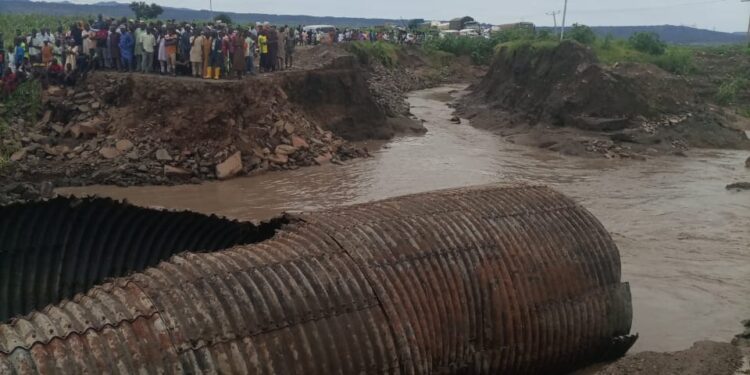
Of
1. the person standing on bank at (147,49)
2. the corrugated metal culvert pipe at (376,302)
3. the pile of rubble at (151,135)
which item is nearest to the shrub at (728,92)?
the pile of rubble at (151,135)

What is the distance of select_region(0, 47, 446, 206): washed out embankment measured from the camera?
18.2 m

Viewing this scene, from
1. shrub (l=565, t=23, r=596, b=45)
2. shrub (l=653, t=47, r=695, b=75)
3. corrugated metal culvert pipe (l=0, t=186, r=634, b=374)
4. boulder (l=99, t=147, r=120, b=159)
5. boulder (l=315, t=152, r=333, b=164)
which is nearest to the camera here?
corrugated metal culvert pipe (l=0, t=186, r=634, b=374)

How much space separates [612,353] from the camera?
7559 millimetres

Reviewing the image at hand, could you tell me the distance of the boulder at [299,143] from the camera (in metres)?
21.3

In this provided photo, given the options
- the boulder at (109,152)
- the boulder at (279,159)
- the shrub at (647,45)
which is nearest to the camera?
the boulder at (109,152)

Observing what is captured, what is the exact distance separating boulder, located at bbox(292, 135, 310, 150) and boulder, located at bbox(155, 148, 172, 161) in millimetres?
4008

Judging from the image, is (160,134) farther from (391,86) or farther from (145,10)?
(145,10)

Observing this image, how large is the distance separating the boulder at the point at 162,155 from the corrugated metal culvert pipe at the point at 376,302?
42.0ft

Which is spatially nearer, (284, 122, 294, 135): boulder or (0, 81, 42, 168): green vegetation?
(0, 81, 42, 168): green vegetation

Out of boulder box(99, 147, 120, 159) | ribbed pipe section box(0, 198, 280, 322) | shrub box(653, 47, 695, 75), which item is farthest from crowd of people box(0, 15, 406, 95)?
shrub box(653, 47, 695, 75)

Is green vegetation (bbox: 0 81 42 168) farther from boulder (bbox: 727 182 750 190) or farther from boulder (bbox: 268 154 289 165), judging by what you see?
boulder (bbox: 727 182 750 190)

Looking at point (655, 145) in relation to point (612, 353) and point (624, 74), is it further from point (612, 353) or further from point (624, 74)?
point (612, 353)

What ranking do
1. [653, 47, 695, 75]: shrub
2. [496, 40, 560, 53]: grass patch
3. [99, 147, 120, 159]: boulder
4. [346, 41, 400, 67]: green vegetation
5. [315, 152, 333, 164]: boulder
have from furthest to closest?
[653, 47, 695, 75]: shrub → [346, 41, 400, 67]: green vegetation → [496, 40, 560, 53]: grass patch → [315, 152, 333, 164]: boulder → [99, 147, 120, 159]: boulder

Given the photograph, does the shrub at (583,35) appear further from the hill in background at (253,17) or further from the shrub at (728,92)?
the hill in background at (253,17)
